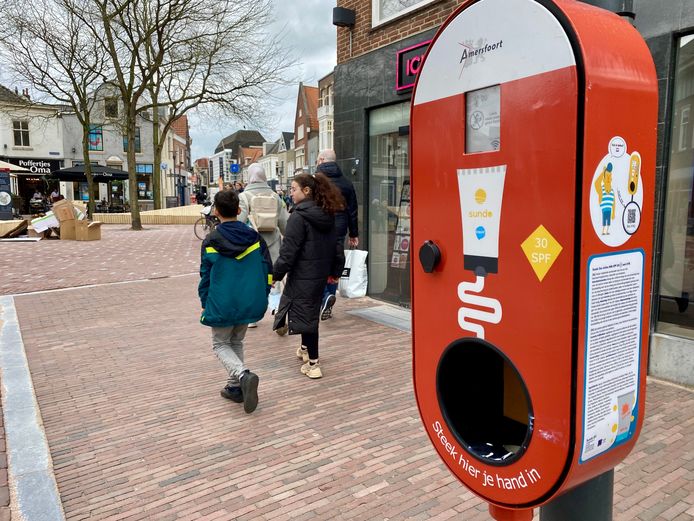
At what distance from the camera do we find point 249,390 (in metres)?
3.86

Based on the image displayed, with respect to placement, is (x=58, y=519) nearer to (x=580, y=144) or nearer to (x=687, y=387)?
(x=580, y=144)

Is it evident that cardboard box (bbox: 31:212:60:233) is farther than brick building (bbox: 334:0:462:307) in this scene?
Yes

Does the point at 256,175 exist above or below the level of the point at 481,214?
above

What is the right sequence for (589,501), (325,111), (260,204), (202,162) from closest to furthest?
(589,501)
(260,204)
(325,111)
(202,162)

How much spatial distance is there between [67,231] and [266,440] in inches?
608

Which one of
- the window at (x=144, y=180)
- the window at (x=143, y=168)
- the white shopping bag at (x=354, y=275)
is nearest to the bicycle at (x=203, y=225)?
the white shopping bag at (x=354, y=275)

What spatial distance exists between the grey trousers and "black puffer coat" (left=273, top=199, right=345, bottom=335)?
554mm

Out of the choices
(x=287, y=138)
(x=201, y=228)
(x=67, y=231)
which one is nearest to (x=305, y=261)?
(x=67, y=231)

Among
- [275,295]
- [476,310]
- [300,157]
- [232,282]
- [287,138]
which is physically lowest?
[275,295]

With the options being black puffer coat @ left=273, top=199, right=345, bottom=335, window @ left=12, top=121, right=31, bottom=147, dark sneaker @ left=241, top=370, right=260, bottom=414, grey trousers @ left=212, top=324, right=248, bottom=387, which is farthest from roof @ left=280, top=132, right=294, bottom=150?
dark sneaker @ left=241, top=370, right=260, bottom=414

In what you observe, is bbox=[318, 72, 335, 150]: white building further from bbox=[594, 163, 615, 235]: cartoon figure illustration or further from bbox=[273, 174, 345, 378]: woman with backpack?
bbox=[594, 163, 615, 235]: cartoon figure illustration

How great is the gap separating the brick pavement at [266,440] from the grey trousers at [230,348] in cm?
31

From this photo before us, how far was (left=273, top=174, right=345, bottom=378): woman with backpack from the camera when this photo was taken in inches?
175

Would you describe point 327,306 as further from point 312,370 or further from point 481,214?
point 481,214
